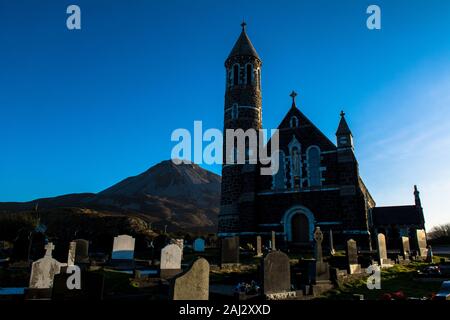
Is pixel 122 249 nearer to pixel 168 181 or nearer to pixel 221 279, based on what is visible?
pixel 221 279

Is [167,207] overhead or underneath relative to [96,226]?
overhead

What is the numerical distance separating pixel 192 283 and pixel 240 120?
2467cm

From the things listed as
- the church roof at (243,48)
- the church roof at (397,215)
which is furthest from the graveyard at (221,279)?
the church roof at (243,48)

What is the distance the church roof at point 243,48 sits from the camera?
3244cm

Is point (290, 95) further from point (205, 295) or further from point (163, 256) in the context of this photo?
point (205, 295)

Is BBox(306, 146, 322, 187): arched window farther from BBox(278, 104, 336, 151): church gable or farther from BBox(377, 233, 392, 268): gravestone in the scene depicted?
BBox(377, 233, 392, 268): gravestone

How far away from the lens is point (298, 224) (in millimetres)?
26453

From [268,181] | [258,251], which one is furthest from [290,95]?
[258,251]

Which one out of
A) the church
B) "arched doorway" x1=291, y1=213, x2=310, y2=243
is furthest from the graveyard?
"arched doorway" x1=291, y1=213, x2=310, y2=243

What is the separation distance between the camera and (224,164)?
29.6 m

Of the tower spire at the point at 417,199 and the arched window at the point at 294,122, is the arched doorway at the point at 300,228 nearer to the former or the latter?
the arched window at the point at 294,122

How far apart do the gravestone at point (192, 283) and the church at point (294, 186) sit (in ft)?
61.1

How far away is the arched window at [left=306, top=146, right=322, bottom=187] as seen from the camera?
86.8ft

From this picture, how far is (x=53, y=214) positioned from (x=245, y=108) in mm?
48516
